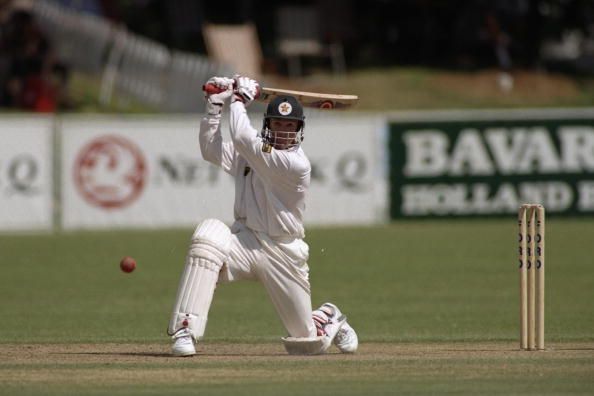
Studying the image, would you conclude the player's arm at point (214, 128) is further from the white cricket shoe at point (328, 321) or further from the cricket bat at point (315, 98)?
the white cricket shoe at point (328, 321)

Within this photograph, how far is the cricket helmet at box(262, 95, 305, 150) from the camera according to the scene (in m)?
7.95

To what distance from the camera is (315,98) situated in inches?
334

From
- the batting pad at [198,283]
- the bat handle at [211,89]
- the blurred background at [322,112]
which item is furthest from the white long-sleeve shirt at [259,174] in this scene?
the blurred background at [322,112]

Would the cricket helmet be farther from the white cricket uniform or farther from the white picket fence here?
the white picket fence

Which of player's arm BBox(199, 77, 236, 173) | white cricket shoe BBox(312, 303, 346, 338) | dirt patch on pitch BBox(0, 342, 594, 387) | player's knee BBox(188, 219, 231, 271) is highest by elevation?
player's arm BBox(199, 77, 236, 173)

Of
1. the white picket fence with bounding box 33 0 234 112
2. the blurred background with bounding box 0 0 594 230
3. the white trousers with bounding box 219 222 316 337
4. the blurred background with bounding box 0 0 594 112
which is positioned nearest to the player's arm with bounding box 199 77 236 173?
the white trousers with bounding box 219 222 316 337

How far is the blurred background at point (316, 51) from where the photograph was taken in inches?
933

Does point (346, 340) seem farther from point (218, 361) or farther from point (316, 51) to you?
point (316, 51)

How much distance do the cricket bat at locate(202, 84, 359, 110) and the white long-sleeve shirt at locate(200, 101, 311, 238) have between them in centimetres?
43

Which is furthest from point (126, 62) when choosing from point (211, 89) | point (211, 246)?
point (211, 246)

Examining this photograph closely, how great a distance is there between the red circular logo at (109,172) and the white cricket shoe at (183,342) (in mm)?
10375

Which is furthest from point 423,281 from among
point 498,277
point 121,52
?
A: point 121,52

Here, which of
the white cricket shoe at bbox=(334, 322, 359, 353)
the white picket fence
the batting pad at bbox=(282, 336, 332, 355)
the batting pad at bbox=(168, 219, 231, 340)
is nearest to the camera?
the batting pad at bbox=(168, 219, 231, 340)

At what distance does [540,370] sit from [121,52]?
60.7ft
